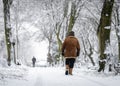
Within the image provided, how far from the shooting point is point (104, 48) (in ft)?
42.5

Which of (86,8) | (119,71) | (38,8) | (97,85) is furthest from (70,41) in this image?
(38,8)

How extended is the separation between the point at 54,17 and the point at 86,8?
4.69m

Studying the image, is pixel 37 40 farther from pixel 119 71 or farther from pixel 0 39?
pixel 119 71

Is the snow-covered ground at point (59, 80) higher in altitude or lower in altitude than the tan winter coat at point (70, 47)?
lower

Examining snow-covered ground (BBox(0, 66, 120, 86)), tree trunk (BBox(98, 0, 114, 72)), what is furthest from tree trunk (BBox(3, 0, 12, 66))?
snow-covered ground (BBox(0, 66, 120, 86))

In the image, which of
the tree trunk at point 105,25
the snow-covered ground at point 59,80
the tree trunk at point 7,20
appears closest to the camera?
the snow-covered ground at point 59,80

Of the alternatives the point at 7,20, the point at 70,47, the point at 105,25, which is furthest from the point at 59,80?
the point at 7,20

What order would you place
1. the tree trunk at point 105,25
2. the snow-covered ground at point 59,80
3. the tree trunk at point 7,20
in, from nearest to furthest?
the snow-covered ground at point 59,80, the tree trunk at point 105,25, the tree trunk at point 7,20

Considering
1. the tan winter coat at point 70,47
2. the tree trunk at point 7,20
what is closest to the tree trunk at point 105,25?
the tan winter coat at point 70,47

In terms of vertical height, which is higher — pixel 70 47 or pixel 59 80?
pixel 70 47

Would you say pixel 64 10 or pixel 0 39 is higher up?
pixel 64 10

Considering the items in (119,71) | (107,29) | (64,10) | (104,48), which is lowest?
(119,71)

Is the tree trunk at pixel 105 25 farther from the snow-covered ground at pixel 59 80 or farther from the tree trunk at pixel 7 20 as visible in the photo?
the tree trunk at pixel 7 20

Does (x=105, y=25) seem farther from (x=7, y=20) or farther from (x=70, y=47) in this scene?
(x=7, y=20)
